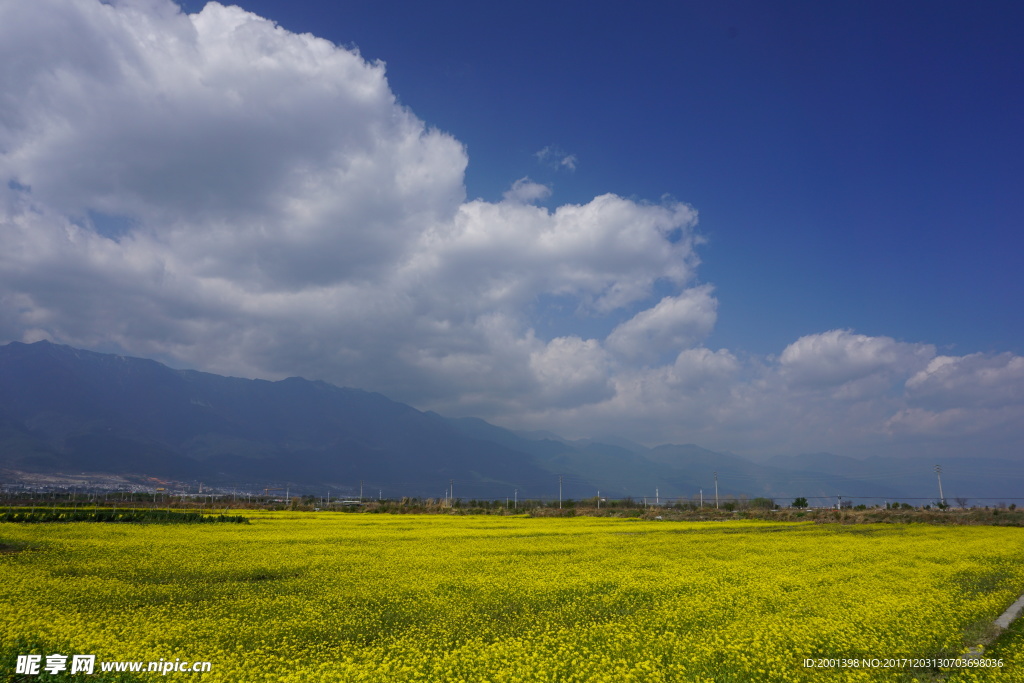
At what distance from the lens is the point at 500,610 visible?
1412 cm

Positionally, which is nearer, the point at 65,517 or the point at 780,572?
the point at 780,572

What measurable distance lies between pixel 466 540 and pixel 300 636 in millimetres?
20764

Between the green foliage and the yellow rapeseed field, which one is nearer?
the yellow rapeseed field

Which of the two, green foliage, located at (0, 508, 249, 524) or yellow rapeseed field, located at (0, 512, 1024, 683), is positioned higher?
yellow rapeseed field, located at (0, 512, 1024, 683)

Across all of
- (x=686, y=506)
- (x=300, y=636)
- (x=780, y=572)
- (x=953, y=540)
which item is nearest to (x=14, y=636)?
(x=300, y=636)

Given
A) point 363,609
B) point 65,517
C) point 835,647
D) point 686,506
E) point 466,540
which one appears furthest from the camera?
point 686,506

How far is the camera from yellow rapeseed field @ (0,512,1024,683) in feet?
31.9

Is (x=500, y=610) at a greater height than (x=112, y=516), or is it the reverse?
(x=500, y=610)

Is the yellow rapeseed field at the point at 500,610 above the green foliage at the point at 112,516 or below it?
above

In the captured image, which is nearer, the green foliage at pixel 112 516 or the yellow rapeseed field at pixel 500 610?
the yellow rapeseed field at pixel 500 610

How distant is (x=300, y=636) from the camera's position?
11547 millimetres

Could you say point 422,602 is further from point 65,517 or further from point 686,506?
point 686,506

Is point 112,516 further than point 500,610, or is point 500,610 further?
point 112,516

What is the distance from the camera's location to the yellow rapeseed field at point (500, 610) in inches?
382
